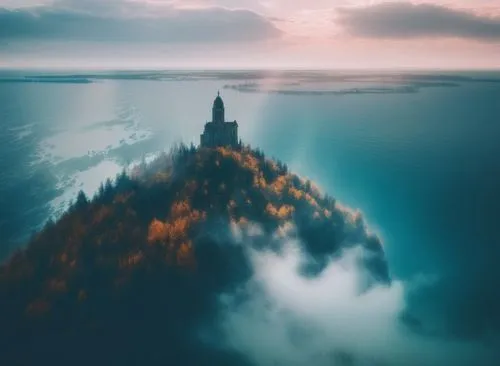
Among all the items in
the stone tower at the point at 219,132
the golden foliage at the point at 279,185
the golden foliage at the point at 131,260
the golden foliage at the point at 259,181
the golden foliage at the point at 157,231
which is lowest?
the golden foliage at the point at 131,260

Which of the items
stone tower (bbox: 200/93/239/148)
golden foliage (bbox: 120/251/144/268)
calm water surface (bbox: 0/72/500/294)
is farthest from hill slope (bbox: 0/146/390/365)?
calm water surface (bbox: 0/72/500/294)

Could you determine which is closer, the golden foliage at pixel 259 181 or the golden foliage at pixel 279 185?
the golden foliage at pixel 259 181

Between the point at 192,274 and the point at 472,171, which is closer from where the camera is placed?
the point at 192,274

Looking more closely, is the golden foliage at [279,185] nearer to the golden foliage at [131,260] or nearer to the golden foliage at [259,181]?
the golden foliage at [259,181]

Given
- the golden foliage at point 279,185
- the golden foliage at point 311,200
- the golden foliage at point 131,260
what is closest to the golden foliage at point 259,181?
the golden foliage at point 279,185

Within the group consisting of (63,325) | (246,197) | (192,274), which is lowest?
(63,325)

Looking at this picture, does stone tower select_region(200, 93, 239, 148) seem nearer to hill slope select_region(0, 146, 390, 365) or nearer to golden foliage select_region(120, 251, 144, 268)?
hill slope select_region(0, 146, 390, 365)

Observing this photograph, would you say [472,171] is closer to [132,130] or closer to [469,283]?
[469,283]

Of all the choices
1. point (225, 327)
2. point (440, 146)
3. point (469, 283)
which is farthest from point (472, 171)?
point (225, 327)

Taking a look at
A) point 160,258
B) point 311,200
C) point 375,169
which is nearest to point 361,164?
point 375,169
